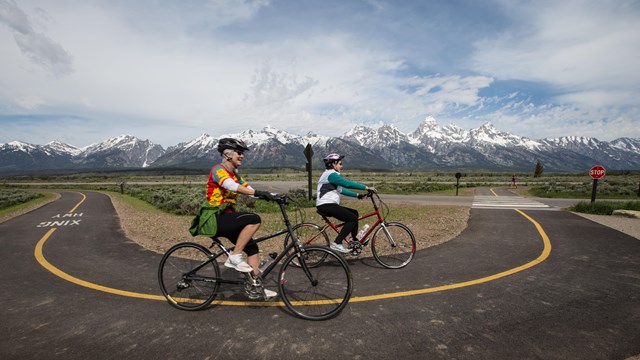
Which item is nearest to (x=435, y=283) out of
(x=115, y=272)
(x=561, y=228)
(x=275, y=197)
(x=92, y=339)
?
(x=275, y=197)

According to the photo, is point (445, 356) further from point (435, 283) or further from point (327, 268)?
point (435, 283)

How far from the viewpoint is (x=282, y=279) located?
4.45 metres

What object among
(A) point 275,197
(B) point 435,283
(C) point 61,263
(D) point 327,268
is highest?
(A) point 275,197

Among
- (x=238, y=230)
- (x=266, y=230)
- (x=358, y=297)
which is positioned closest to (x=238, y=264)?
(x=238, y=230)

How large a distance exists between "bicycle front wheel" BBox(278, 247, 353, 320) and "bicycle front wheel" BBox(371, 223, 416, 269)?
222 centimetres

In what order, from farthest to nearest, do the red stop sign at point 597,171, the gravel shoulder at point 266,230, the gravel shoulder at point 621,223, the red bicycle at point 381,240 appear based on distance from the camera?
1. the red stop sign at point 597,171
2. the gravel shoulder at point 621,223
3. the gravel shoulder at point 266,230
4. the red bicycle at point 381,240

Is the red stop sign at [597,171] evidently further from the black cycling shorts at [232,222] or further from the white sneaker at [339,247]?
the black cycling shorts at [232,222]

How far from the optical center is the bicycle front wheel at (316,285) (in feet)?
14.1

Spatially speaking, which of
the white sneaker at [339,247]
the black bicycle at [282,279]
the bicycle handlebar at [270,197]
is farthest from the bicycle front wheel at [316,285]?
the white sneaker at [339,247]

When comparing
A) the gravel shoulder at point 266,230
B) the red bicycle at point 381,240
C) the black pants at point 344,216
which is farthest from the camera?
the gravel shoulder at point 266,230

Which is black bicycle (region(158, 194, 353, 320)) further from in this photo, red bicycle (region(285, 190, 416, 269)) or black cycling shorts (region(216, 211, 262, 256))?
red bicycle (region(285, 190, 416, 269))

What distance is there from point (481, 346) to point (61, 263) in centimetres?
907

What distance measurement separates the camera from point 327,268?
4645 mm

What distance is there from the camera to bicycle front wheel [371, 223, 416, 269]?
6637mm
